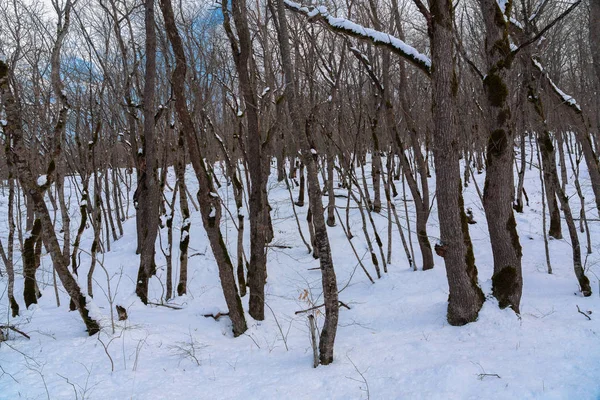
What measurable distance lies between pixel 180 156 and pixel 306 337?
5.35 m

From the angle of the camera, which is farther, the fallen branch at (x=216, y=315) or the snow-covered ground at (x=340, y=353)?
the fallen branch at (x=216, y=315)

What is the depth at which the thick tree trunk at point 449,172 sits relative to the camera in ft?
15.5

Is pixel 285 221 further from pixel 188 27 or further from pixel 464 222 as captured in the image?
pixel 464 222

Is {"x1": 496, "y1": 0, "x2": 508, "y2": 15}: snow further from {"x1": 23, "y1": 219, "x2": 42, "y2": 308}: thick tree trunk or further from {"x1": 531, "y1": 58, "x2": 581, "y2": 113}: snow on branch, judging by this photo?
{"x1": 23, "y1": 219, "x2": 42, "y2": 308}: thick tree trunk

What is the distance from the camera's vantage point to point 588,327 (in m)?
4.62

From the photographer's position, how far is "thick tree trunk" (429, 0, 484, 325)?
4.71m

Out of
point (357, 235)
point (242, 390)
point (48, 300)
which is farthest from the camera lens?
point (357, 235)

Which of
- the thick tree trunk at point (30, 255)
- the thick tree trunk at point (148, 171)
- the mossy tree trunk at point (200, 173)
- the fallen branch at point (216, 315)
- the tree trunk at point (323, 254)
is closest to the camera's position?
the tree trunk at point (323, 254)

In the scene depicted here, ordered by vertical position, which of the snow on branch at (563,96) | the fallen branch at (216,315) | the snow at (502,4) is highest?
the snow at (502,4)

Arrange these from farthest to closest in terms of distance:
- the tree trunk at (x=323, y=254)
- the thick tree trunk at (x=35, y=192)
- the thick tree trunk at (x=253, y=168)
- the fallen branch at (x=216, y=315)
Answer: the thick tree trunk at (x=253, y=168) < the fallen branch at (x=216, y=315) < the thick tree trunk at (x=35, y=192) < the tree trunk at (x=323, y=254)

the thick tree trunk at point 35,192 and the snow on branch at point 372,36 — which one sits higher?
the snow on branch at point 372,36

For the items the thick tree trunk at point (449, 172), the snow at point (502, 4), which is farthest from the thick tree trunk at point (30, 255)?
the snow at point (502, 4)

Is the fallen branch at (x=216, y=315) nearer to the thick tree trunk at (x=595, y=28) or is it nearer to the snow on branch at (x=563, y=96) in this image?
the thick tree trunk at (x=595, y=28)

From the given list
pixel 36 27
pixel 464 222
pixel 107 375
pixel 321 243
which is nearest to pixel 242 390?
pixel 107 375
